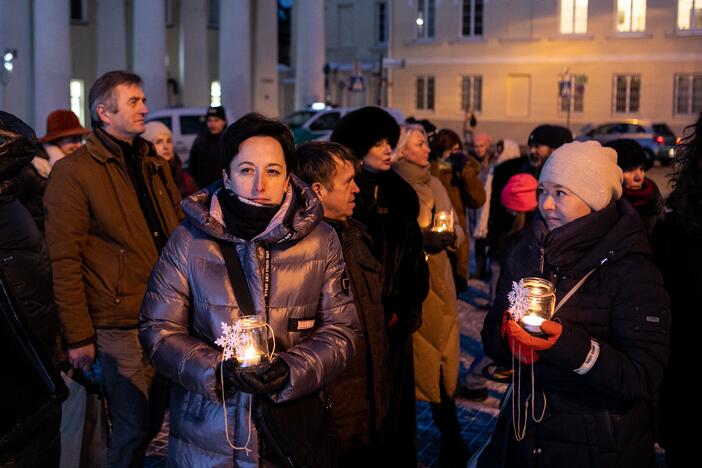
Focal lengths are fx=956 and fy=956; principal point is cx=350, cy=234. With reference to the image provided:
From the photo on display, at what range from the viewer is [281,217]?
10.8ft

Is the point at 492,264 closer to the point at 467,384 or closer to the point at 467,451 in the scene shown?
the point at 467,384

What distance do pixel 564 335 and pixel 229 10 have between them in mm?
29410

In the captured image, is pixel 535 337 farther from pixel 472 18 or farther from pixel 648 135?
pixel 472 18

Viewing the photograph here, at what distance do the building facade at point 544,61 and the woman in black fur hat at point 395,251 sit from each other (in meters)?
37.5

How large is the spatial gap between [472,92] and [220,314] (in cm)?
4592

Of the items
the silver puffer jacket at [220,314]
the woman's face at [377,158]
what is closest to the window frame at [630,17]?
the woman's face at [377,158]

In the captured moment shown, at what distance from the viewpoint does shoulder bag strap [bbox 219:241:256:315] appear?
3232 millimetres

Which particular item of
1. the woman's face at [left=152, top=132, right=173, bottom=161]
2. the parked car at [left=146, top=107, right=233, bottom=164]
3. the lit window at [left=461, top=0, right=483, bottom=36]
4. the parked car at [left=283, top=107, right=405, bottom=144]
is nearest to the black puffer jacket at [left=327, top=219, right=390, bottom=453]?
the woman's face at [left=152, top=132, right=173, bottom=161]

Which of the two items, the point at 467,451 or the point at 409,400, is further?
the point at 467,451

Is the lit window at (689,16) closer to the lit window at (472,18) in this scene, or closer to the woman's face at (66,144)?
the lit window at (472,18)

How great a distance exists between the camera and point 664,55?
43.4 m

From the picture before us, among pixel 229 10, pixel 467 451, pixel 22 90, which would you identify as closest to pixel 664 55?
pixel 229 10

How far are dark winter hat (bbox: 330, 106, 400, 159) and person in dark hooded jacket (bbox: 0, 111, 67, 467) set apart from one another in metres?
2.02

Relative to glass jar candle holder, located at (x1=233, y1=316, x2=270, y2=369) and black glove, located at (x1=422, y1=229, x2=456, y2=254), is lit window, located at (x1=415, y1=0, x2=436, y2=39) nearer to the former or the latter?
A: black glove, located at (x1=422, y1=229, x2=456, y2=254)
